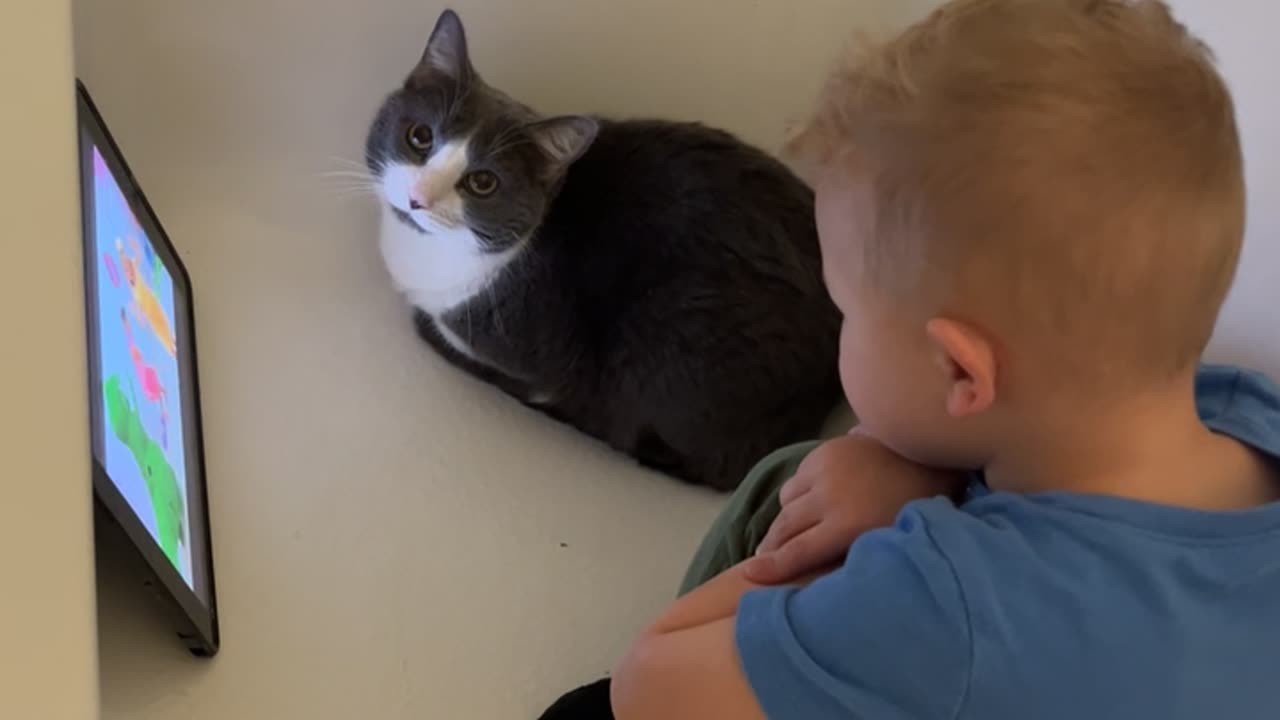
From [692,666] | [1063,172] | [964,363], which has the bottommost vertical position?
[692,666]

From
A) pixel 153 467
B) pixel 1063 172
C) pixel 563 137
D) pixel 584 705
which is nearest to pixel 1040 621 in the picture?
pixel 1063 172

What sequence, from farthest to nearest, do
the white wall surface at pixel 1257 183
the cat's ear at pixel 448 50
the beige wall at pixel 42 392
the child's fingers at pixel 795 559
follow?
the cat's ear at pixel 448 50
the white wall surface at pixel 1257 183
the child's fingers at pixel 795 559
the beige wall at pixel 42 392

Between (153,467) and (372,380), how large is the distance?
308 mm

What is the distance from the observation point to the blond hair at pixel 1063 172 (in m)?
0.57

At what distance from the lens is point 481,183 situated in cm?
Result: 120

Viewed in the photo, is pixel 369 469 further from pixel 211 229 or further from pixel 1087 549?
pixel 1087 549

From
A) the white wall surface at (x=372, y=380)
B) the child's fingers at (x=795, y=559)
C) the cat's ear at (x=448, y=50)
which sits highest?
the cat's ear at (x=448, y=50)

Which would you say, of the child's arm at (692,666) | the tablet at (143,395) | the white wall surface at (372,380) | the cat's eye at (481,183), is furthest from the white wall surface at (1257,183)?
the tablet at (143,395)

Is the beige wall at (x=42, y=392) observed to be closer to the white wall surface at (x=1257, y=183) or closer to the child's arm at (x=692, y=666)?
the child's arm at (x=692, y=666)

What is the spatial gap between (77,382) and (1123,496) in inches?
19.0

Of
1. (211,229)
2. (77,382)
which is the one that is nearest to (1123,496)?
(77,382)

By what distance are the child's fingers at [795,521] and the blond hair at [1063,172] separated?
0.19 m

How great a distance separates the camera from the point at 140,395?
0.91m

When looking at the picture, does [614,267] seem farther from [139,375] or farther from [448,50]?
[139,375]
